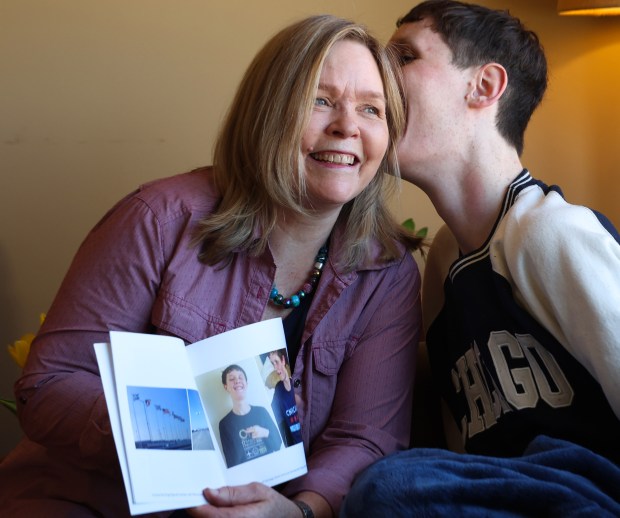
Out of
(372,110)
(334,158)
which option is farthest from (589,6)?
(334,158)

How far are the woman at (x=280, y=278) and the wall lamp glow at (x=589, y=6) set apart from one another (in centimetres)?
56

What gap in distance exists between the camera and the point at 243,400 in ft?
3.87

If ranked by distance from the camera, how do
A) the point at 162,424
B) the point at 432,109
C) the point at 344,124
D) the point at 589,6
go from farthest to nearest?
1. the point at 589,6
2. the point at 432,109
3. the point at 344,124
4. the point at 162,424

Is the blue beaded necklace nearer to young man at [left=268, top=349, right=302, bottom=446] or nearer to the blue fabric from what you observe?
young man at [left=268, top=349, right=302, bottom=446]

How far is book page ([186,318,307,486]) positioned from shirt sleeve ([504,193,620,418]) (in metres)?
0.39

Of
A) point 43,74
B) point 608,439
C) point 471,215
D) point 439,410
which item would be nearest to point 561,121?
point 471,215

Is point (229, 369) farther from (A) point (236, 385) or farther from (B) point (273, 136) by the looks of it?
(B) point (273, 136)

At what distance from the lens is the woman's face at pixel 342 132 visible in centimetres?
133

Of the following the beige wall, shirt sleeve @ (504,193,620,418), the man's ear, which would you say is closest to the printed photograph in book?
shirt sleeve @ (504,193,620,418)

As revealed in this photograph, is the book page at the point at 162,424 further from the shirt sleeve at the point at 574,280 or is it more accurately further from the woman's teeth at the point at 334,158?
the shirt sleeve at the point at 574,280

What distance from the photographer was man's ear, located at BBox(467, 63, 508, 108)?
4.97ft

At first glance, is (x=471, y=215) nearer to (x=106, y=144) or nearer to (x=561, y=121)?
(x=561, y=121)

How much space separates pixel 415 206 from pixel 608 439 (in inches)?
38.2

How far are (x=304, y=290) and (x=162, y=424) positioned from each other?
42 centimetres
